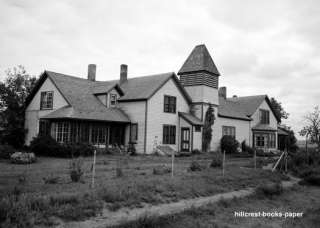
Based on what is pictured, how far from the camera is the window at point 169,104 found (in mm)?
32688

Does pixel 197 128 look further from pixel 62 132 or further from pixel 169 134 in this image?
pixel 62 132

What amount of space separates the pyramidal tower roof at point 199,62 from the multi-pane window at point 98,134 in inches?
437

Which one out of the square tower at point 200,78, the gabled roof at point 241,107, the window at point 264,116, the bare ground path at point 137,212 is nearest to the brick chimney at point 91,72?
the square tower at point 200,78

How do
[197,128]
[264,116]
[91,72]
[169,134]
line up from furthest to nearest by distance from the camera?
Answer: [264,116], [91,72], [197,128], [169,134]

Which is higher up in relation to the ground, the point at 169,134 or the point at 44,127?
the point at 44,127

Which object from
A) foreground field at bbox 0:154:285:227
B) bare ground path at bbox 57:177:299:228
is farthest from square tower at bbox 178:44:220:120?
bare ground path at bbox 57:177:299:228

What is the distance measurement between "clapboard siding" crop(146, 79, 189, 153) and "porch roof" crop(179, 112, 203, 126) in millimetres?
634

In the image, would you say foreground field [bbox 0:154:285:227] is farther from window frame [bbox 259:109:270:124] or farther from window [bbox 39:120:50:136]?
window frame [bbox 259:109:270:124]

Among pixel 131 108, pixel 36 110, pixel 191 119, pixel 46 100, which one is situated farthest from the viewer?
pixel 191 119

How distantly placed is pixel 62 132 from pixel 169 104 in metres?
10.3

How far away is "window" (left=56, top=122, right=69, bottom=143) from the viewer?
1109 inches

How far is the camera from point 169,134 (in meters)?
33.0

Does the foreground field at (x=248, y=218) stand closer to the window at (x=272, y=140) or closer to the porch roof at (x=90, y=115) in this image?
the porch roof at (x=90, y=115)

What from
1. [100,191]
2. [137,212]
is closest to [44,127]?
[100,191]
